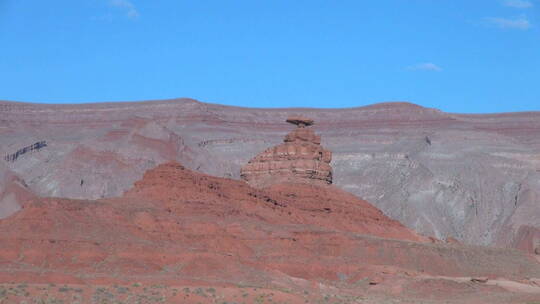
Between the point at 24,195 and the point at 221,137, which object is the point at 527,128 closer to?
the point at 221,137

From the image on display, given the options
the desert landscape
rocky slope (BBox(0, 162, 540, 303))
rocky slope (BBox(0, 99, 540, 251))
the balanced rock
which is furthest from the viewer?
rocky slope (BBox(0, 99, 540, 251))

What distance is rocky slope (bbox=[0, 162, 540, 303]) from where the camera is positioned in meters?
59.9

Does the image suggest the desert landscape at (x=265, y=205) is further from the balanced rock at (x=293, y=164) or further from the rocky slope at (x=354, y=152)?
the rocky slope at (x=354, y=152)

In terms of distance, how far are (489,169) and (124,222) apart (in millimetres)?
94171

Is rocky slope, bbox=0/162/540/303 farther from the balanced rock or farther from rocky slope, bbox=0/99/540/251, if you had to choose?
rocky slope, bbox=0/99/540/251

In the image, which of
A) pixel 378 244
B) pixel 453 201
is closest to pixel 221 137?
pixel 453 201

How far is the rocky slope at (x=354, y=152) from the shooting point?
146 metres

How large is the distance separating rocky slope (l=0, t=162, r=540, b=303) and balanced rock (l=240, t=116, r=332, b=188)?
3.57m

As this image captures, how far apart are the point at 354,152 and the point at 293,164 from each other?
6938 cm

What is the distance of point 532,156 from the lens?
158500 millimetres

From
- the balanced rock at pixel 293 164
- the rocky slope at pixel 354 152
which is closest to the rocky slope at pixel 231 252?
the balanced rock at pixel 293 164

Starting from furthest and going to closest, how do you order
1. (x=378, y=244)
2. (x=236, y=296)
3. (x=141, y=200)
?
(x=378, y=244), (x=141, y=200), (x=236, y=296)

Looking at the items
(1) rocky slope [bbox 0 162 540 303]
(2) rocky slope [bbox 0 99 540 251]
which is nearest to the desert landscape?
(1) rocky slope [bbox 0 162 540 303]

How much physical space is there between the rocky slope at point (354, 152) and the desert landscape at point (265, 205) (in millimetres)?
276
